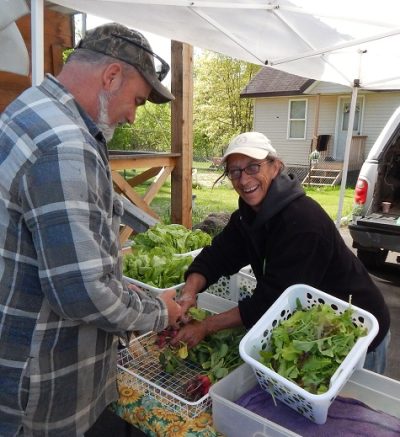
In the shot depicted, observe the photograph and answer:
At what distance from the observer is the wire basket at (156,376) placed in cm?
162

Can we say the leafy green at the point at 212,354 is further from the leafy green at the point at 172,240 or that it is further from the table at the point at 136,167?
the table at the point at 136,167

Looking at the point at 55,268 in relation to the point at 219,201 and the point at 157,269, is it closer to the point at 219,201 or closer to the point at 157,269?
the point at 157,269

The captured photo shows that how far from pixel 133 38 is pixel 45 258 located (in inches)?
32.2

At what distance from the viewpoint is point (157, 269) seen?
2.59 m

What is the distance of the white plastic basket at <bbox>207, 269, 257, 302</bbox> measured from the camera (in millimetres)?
2514

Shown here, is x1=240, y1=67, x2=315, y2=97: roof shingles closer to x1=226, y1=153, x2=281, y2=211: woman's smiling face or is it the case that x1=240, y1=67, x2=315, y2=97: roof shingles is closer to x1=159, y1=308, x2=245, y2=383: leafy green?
x1=226, y1=153, x2=281, y2=211: woman's smiling face

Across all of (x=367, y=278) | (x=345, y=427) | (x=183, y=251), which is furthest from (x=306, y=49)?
(x=345, y=427)

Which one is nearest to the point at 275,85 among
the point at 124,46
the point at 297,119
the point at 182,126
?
the point at 297,119

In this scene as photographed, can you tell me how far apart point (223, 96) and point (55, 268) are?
24073 mm

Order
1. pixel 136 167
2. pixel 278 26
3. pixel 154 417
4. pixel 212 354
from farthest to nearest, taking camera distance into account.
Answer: pixel 136 167 < pixel 278 26 < pixel 212 354 < pixel 154 417

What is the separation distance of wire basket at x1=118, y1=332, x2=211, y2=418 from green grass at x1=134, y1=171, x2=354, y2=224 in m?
7.12

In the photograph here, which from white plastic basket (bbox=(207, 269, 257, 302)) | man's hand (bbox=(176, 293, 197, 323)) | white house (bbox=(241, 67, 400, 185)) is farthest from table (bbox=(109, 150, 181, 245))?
white house (bbox=(241, 67, 400, 185))

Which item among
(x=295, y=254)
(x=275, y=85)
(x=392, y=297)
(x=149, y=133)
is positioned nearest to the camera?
(x=295, y=254)

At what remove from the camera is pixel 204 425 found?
5.06 feet
